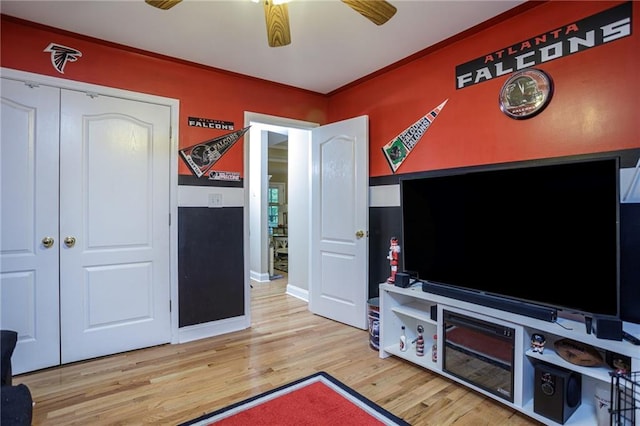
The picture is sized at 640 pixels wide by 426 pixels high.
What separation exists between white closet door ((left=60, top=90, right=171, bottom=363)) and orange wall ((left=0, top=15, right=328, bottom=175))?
6.9 inches

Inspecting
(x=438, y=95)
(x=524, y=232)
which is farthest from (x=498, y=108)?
(x=524, y=232)

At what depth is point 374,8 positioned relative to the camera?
1784 millimetres

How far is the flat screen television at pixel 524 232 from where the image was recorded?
162cm

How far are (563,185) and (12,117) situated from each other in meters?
3.54

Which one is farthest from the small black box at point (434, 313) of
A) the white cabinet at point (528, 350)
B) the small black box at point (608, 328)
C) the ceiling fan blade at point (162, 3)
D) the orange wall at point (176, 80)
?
the ceiling fan blade at point (162, 3)

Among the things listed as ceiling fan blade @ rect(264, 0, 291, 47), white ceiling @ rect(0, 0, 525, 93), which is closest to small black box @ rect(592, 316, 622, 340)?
white ceiling @ rect(0, 0, 525, 93)

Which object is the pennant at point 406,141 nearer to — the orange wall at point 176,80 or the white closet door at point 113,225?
the orange wall at point 176,80

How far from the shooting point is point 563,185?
175 centimetres

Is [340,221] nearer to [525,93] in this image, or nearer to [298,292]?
[298,292]

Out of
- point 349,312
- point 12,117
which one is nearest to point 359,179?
point 349,312

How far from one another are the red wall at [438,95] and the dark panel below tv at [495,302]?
96cm

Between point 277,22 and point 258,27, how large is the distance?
0.61 metres

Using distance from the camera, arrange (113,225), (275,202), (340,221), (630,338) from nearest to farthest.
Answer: (630,338)
(113,225)
(340,221)
(275,202)

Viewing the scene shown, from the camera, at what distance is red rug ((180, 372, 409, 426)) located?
6.13 feet
